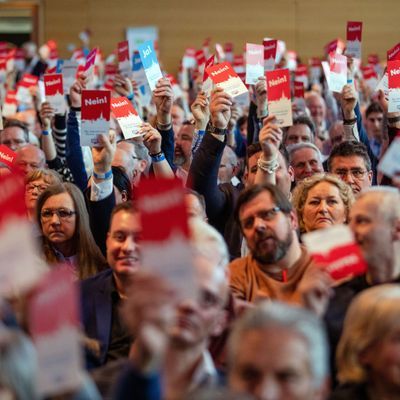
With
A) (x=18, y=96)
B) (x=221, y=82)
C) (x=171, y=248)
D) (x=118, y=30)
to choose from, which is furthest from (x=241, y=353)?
(x=118, y=30)

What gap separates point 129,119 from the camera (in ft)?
21.9

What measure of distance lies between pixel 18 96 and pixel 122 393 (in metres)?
7.54

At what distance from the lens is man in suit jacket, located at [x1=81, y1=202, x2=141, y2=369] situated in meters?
4.32

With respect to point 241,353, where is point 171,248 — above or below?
above

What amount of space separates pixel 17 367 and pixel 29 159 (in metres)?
4.54

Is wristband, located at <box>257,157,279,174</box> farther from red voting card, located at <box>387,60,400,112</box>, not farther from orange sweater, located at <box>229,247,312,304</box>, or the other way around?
red voting card, located at <box>387,60,400,112</box>

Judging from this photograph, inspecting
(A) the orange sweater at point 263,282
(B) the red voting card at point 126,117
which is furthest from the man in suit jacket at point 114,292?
(B) the red voting card at point 126,117

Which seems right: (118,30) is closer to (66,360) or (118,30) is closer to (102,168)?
(102,168)

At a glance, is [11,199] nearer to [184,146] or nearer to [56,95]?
[184,146]

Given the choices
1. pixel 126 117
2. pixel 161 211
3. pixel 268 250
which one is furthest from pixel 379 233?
pixel 126 117

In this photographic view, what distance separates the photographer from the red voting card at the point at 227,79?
249 inches

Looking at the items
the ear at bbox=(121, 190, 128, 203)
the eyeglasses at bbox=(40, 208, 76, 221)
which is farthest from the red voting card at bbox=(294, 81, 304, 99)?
the eyeglasses at bbox=(40, 208, 76, 221)

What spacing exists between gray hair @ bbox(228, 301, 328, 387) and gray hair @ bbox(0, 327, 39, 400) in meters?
0.52

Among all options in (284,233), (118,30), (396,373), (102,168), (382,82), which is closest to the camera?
(396,373)
